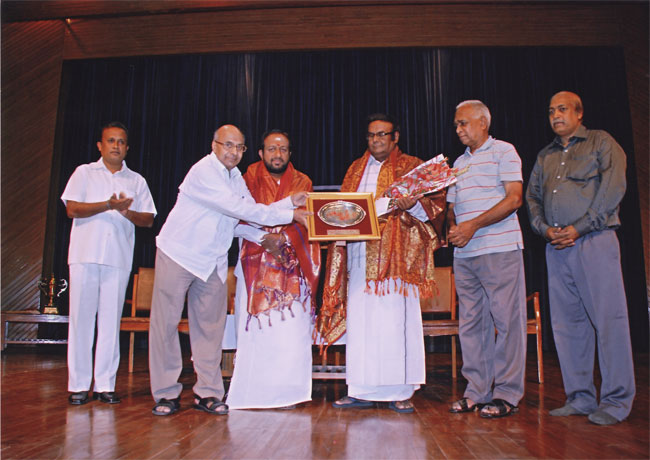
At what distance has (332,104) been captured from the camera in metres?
7.57

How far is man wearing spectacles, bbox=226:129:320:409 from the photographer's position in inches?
124

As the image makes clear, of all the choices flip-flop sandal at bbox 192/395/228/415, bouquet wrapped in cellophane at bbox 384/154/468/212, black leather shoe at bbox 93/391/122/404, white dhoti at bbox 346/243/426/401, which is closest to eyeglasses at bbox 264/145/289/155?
bouquet wrapped in cellophane at bbox 384/154/468/212

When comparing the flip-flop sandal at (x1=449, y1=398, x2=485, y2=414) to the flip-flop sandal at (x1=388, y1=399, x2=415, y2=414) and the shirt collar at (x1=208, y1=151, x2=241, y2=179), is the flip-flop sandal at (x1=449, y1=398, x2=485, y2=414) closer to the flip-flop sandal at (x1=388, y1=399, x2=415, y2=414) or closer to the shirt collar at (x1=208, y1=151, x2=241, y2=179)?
the flip-flop sandal at (x1=388, y1=399, x2=415, y2=414)

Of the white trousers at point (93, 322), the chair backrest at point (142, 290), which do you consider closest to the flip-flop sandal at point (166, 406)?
the white trousers at point (93, 322)

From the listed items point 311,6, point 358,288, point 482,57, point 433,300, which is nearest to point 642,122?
point 482,57

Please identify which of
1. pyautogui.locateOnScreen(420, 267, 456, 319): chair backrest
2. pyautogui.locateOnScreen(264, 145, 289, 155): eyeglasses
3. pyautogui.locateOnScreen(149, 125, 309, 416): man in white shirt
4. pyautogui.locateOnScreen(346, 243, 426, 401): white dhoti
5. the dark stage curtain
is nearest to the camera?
pyautogui.locateOnScreen(149, 125, 309, 416): man in white shirt

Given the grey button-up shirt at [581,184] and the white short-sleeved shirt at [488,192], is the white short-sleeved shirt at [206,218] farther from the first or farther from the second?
the grey button-up shirt at [581,184]

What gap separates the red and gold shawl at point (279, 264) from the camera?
127 inches

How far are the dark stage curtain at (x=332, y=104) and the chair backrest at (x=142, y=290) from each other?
1.80m

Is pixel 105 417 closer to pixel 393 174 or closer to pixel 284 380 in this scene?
pixel 284 380

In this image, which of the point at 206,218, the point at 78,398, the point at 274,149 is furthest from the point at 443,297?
the point at 78,398

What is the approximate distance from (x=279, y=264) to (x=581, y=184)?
1.84 meters

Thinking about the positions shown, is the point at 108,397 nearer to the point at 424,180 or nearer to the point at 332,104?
the point at 424,180

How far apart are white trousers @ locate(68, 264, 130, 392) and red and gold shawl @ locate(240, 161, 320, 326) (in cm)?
89
